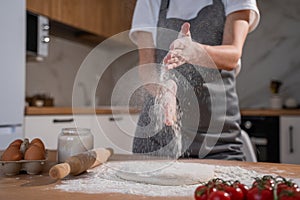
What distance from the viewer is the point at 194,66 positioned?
779 millimetres

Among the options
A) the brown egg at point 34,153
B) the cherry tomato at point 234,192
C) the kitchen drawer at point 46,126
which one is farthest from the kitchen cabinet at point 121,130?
the kitchen drawer at point 46,126

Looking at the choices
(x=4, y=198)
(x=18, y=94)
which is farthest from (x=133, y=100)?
(x=18, y=94)

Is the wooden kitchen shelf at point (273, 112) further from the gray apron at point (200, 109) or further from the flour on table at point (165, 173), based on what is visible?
the flour on table at point (165, 173)

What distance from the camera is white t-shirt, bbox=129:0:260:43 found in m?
1.01

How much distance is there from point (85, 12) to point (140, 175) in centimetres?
203

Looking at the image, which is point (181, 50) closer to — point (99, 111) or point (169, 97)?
point (169, 97)

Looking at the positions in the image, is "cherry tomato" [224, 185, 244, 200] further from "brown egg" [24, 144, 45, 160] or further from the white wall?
the white wall

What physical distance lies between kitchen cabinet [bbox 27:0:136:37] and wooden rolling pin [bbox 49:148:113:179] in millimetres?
1032

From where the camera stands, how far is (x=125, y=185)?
2.22 ft

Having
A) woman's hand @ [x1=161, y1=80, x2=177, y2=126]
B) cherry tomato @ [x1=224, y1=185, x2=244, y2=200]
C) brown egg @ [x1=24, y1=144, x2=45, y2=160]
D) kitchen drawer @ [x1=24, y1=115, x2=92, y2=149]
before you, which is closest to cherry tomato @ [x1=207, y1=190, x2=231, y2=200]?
cherry tomato @ [x1=224, y1=185, x2=244, y2=200]

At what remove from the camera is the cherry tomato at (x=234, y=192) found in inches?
19.5

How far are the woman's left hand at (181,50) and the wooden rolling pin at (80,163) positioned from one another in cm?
26

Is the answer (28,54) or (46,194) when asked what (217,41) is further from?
(28,54)

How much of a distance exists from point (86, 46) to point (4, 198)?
2.56 m
